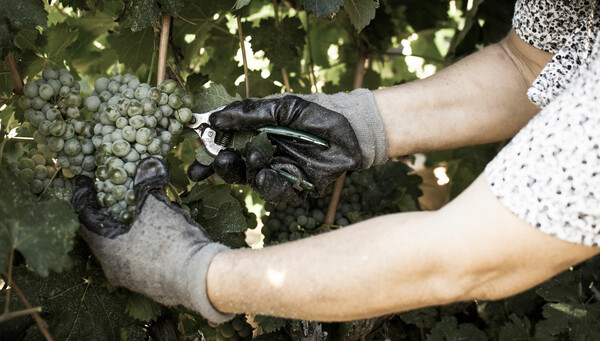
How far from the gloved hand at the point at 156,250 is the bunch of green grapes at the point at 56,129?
18cm

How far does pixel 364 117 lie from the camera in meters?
2.14

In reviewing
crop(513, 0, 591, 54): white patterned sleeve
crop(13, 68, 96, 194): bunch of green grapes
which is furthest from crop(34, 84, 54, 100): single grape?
crop(513, 0, 591, 54): white patterned sleeve

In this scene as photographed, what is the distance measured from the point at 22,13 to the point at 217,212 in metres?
0.92

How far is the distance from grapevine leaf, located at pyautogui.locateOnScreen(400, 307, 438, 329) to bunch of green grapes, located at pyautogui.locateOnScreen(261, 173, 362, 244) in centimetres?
58

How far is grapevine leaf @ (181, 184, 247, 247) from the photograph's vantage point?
2.16 m

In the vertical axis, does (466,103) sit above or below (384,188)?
above

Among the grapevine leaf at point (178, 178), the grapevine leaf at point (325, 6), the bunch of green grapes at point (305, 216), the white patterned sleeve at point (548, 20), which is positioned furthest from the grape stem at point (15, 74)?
the white patterned sleeve at point (548, 20)

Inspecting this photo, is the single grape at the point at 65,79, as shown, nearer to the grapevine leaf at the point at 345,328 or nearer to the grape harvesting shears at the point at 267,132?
the grape harvesting shears at the point at 267,132

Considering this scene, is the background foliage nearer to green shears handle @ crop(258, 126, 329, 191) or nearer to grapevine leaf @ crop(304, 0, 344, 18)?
grapevine leaf @ crop(304, 0, 344, 18)

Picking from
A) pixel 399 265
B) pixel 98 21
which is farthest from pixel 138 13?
pixel 399 265

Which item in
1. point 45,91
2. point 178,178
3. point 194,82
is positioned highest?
point 45,91

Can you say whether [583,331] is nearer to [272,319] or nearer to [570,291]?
[570,291]

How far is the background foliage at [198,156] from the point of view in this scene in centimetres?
176

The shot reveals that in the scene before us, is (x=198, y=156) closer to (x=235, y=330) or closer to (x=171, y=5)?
(x=171, y=5)
